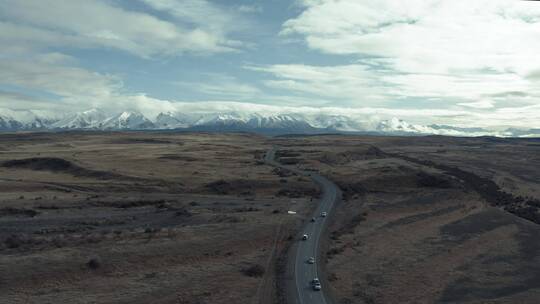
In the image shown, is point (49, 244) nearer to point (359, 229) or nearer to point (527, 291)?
point (359, 229)

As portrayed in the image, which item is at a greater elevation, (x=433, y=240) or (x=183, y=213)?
(x=183, y=213)

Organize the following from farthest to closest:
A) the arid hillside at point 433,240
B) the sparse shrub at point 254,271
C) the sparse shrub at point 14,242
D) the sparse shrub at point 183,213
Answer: the sparse shrub at point 183,213 < the sparse shrub at point 14,242 < the sparse shrub at point 254,271 < the arid hillside at point 433,240

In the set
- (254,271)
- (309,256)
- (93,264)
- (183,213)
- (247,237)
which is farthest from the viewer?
(183,213)

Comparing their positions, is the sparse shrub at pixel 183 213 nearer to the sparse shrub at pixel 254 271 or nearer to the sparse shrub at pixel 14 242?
the sparse shrub at pixel 14 242

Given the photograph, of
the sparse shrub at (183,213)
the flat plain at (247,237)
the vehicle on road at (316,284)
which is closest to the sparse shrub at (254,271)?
the flat plain at (247,237)

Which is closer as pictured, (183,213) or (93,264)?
(93,264)

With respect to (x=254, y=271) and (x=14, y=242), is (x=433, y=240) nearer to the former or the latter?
(x=254, y=271)

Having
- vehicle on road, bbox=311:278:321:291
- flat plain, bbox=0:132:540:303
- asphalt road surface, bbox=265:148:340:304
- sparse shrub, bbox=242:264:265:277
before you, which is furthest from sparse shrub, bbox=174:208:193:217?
vehicle on road, bbox=311:278:321:291

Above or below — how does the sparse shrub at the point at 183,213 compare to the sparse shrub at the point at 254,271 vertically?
above

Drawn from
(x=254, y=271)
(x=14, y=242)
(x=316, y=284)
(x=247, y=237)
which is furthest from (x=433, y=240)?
(x=14, y=242)
